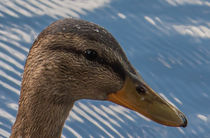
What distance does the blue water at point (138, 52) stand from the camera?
5.96 m

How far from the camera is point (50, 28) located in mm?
3924

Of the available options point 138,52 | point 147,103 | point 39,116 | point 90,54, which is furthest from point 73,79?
point 138,52

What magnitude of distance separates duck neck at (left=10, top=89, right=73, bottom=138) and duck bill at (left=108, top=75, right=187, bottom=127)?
1.21 ft

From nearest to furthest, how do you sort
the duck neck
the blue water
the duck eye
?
1. the duck eye
2. the duck neck
3. the blue water

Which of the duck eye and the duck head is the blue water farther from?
the duck eye

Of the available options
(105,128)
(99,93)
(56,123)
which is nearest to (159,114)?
(99,93)

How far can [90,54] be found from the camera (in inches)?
152

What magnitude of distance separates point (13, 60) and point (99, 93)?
2411mm

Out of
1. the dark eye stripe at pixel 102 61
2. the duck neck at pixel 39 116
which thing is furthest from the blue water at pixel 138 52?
the dark eye stripe at pixel 102 61

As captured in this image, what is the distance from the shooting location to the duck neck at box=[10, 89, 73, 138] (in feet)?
13.1

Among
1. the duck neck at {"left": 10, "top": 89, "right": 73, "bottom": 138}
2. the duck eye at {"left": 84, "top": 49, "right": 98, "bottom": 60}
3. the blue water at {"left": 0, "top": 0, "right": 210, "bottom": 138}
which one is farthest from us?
the blue water at {"left": 0, "top": 0, "right": 210, "bottom": 138}

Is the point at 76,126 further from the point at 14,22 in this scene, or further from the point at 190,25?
the point at 190,25

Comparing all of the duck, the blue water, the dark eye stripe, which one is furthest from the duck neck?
the blue water

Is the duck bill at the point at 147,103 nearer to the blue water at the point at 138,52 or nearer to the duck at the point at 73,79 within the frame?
the duck at the point at 73,79
